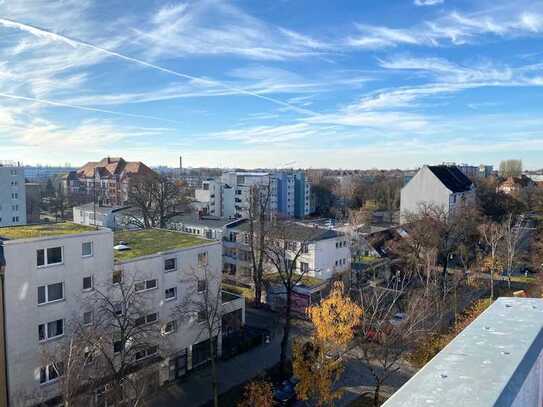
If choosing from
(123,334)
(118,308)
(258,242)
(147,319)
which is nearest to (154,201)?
(258,242)

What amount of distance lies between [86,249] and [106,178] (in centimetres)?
8468

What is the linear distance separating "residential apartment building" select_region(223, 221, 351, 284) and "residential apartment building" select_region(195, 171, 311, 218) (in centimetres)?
2506

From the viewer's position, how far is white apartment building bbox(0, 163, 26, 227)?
5772 centimetres

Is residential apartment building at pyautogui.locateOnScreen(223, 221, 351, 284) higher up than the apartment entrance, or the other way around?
residential apartment building at pyautogui.locateOnScreen(223, 221, 351, 284)

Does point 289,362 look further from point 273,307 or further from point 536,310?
point 536,310

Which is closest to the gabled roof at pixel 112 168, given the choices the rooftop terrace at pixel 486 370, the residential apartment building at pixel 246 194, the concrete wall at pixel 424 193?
the residential apartment building at pixel 246 194

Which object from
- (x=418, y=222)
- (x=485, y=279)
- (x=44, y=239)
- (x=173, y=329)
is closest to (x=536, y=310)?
(x=173, y=329)

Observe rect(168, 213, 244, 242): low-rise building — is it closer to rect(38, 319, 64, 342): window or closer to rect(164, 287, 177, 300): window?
rect(164, 287, 177, 300): window

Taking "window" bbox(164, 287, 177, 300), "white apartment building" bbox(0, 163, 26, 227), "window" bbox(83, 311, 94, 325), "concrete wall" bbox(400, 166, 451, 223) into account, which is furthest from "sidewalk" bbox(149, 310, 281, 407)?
"white apartment building" bbox(0, 163, 26, 227)

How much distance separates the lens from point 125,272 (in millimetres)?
20172

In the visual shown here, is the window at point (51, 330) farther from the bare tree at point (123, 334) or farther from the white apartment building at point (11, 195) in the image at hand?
the white apartment building at point (11, 195)

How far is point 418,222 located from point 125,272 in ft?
90.3

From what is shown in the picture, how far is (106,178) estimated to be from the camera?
98438 millimetres

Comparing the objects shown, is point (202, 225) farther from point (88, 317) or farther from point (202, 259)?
point (88, 317)
